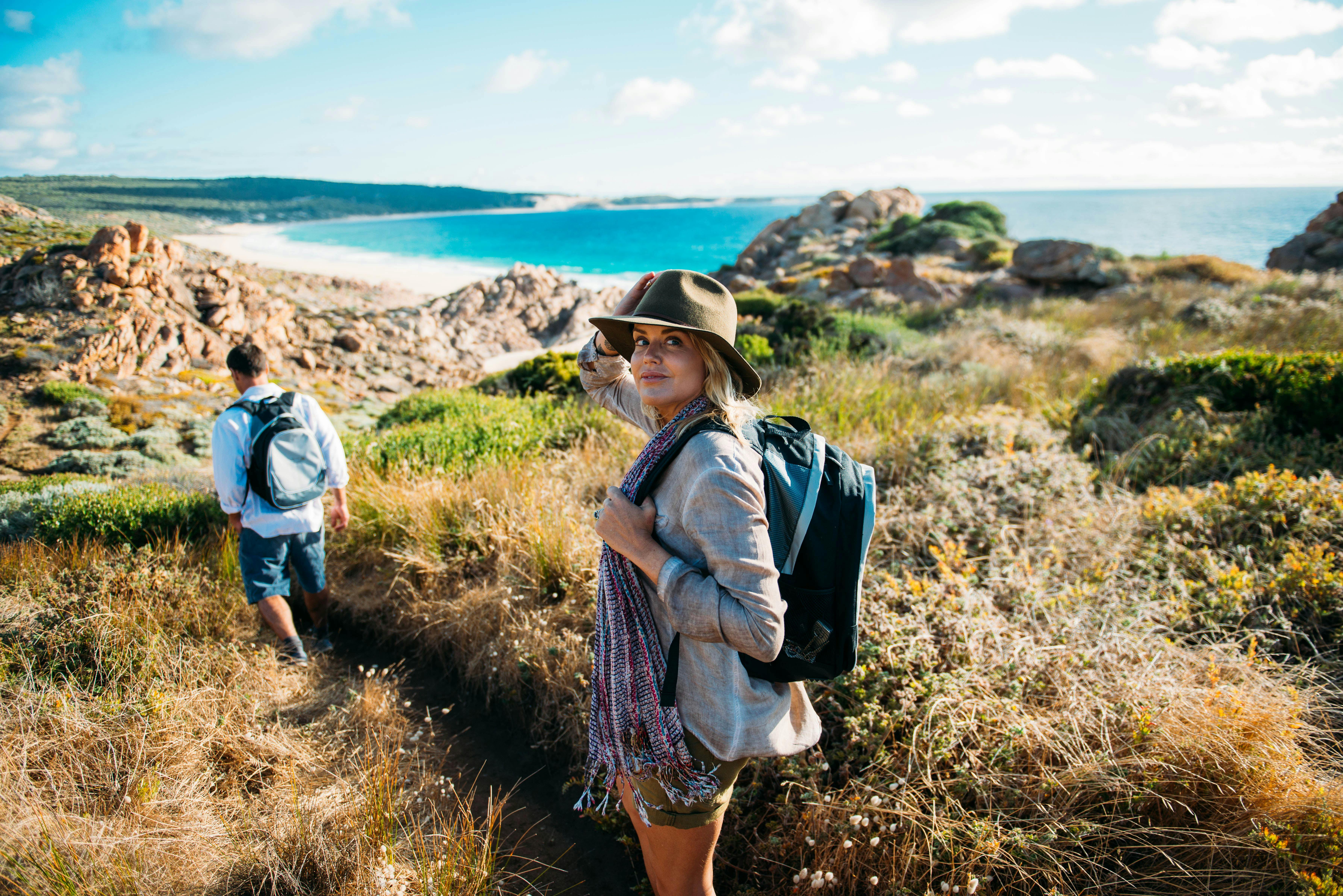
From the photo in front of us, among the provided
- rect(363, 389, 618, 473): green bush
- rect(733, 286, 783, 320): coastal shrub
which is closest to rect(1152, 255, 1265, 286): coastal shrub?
rect(733, 286, 783, 320): coastal shrub

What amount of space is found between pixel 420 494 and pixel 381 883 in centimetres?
318

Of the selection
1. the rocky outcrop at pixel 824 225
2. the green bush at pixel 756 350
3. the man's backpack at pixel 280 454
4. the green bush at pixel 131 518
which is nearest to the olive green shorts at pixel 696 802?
the man's backpack at pixel 280 454

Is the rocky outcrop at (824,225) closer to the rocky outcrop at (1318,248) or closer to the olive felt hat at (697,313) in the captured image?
the rocky outcrop at (1318,248)

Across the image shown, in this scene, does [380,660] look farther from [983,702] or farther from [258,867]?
[983,702]

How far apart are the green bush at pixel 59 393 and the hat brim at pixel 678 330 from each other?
7.94 metres

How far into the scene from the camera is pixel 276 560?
384 centimetres

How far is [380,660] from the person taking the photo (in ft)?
14.1

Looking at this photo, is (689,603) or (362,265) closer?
→ (689,603)

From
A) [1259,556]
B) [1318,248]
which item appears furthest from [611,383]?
[1318,248]

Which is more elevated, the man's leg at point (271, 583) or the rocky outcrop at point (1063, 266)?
the rocky outcrop at point (1063, 266)

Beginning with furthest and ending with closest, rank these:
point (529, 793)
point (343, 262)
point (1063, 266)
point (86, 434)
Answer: point (343, 262)
point (1063, 266)
point (86, 434)
point (529, 793)

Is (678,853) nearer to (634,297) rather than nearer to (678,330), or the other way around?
(678,330)

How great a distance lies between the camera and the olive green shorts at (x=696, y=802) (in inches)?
67.7

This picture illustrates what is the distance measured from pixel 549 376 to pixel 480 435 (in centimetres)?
373
